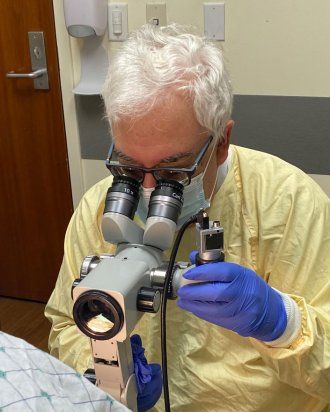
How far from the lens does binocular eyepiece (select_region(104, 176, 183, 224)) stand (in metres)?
0.98

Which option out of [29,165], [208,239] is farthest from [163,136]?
[29,165]

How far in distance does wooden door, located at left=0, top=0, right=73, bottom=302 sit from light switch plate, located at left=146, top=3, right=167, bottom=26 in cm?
47

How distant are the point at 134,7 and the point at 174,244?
1.48 metres

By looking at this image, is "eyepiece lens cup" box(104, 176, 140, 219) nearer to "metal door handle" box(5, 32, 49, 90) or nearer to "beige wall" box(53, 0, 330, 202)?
"beige wall" box(53, 0, 330, 202)

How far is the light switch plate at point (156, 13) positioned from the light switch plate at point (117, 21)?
11 cm

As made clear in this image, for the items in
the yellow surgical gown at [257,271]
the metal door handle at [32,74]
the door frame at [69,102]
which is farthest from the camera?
the metal door handle at [32,74]

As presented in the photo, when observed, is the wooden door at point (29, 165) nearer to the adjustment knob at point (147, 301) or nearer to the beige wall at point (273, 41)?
the beige wall at point (273, 41)

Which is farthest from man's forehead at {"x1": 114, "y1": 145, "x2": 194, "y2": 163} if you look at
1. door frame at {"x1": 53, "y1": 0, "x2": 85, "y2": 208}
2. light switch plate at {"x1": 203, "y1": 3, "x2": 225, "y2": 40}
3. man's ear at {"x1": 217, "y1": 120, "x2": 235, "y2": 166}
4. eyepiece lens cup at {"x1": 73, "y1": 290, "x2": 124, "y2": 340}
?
door frame at {"x1": 53, "y1": 0, "x2": 85, "y2": 208}

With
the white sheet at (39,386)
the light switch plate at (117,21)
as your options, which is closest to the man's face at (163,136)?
the white sheet at (39,386)

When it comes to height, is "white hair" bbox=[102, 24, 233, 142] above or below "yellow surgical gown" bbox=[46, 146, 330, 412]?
above

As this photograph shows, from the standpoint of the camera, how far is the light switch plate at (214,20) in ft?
6.64

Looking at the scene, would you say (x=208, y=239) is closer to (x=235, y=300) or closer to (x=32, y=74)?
(x=235, y=300)

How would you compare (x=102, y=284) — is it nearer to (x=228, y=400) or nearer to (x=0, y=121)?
(x=228, y=400)

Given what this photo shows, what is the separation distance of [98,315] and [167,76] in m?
0.50
